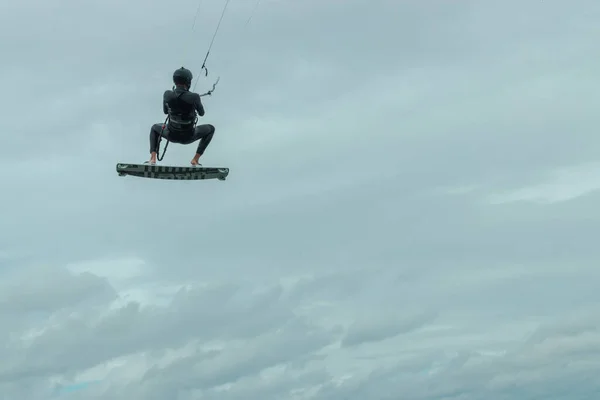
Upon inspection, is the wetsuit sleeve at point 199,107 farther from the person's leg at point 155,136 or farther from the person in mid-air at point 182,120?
the person's leg at point 155,136

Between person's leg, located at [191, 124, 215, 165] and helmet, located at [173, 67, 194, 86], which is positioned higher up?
helmet, located at [173, 67, 194, 86]

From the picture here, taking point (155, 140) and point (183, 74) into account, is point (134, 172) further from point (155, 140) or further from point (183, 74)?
point (183, 74)

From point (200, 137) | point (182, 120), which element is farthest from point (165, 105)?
point (200, 137)

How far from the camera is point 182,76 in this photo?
4081 cm

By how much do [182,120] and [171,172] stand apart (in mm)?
2275

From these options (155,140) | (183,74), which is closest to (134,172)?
(155,140)

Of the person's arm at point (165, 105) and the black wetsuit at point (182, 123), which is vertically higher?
the person's arm at point (165, 105)

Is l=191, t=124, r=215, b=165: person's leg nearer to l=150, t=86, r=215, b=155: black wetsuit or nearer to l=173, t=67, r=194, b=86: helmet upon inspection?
l=150, t=86, r=215, b=155: black wetsuit

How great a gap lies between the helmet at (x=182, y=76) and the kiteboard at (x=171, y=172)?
3623 mm

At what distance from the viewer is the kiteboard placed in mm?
41625

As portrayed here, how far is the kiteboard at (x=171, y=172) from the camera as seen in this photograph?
41.6m

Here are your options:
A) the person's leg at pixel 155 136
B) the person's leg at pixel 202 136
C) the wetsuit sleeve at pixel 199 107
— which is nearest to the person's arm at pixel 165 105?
the person's leg at pixel 155 136

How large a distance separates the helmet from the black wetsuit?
0.30 meters

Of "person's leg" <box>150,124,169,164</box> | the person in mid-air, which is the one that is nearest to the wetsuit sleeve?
the person in mid-air
